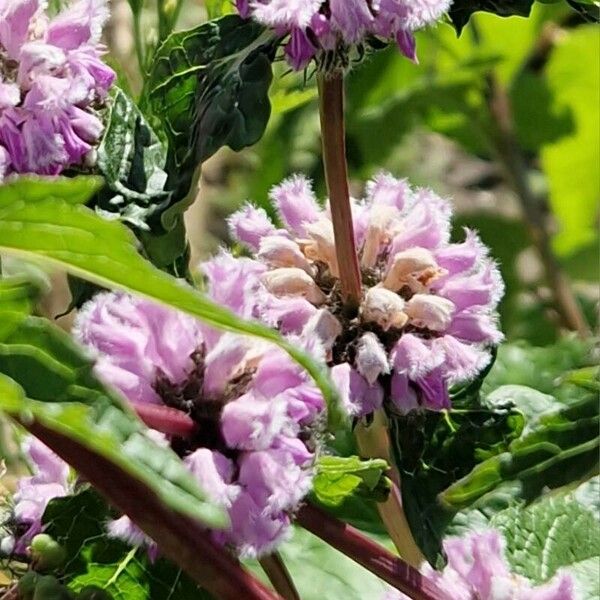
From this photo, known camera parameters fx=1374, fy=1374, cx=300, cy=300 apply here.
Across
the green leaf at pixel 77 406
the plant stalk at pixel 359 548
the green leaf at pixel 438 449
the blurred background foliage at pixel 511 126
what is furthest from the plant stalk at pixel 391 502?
the blurred background foliage at pixel 511 126

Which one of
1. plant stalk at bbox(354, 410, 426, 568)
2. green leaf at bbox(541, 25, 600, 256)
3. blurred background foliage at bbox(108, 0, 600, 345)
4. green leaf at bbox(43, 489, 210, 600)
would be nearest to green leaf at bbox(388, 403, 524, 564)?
plant stalk at bbox(354, 410, 426, 568)

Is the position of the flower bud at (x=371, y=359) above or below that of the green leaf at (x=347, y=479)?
above

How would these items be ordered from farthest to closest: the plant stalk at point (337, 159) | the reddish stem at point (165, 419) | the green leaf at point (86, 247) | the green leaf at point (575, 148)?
Result: the green leaf at point (575, 148), the plant stalk at point (337, 159), the reddish stem at point (165, 419), the green leaf at point (86, 247)

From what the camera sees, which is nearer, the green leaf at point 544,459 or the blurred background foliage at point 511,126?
the green leaf at point 544,459

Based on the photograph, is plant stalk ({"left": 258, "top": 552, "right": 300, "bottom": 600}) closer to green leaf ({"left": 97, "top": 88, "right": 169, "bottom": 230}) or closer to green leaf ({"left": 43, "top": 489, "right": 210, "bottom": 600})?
green leaf ({"left": 43, "top": 489, "right": 210, "bottom": 600})

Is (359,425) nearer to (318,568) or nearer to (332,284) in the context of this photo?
(332,284)

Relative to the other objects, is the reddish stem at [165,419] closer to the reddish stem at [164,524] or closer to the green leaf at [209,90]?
the reddish stem at [164,524]

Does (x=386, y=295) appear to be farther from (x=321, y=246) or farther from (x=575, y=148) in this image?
(x=575, y=148)
